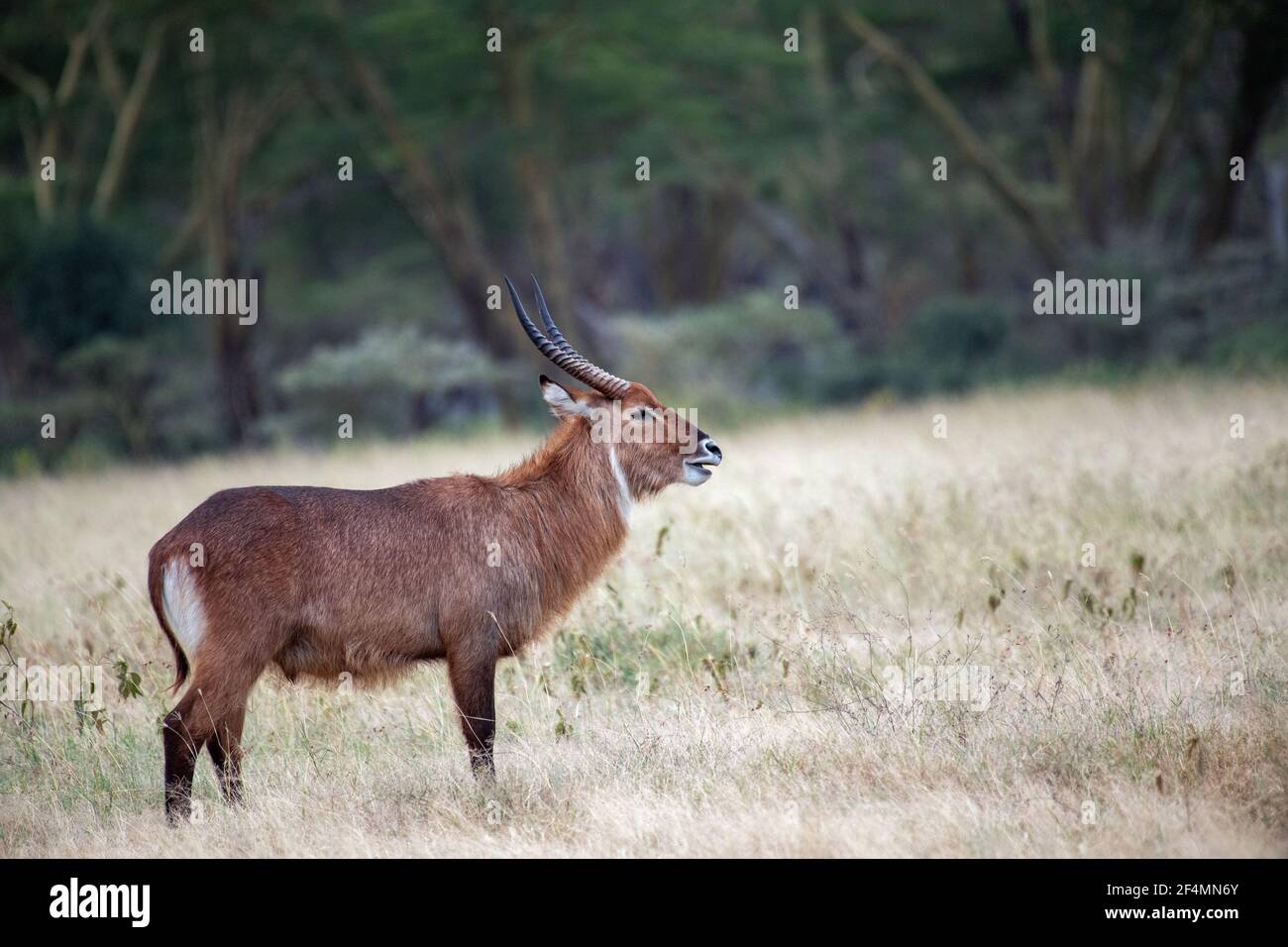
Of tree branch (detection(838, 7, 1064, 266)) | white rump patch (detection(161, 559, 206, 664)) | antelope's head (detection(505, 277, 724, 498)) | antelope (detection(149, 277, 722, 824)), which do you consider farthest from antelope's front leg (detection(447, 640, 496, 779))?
tree branch (detection(838, 7, 1064, 266))

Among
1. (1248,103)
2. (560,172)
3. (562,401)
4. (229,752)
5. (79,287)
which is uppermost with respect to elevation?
(560,172)

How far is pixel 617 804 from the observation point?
494 centimetres

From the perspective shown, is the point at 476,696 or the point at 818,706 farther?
the point at 818,706

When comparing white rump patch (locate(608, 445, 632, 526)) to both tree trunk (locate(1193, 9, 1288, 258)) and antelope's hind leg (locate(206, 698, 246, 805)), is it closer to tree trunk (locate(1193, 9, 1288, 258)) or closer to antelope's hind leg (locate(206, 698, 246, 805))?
antelope's hind leg (locate(206, 698, 246, 805))

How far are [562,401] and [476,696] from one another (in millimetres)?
1352

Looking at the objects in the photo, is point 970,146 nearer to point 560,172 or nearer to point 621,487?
point 560,172

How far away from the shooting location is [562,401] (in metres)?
5.82

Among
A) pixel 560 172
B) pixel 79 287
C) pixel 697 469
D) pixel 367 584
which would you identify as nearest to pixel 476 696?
pixel 367 584

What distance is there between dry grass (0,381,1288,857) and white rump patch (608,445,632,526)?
84 centimetres

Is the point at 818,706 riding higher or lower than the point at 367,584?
lower

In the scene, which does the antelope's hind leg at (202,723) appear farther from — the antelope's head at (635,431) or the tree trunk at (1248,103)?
the tree trunk at (1248,103)
